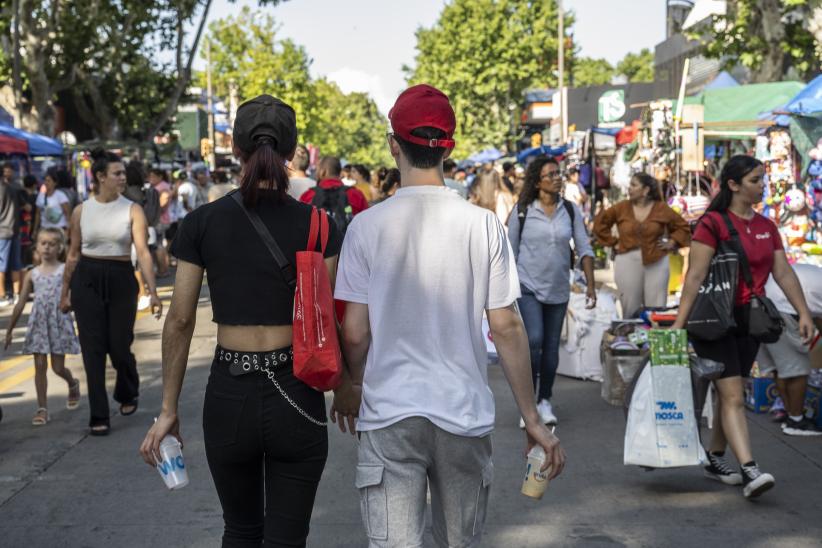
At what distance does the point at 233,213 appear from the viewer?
137 inches

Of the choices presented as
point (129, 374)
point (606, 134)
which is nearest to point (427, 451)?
point (129, 374)

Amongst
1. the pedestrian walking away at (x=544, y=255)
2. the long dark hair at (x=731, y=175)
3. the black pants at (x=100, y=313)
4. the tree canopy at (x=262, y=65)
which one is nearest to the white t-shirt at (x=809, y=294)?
the pedestrian walking away at (x=544, y=255)

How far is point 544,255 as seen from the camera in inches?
297

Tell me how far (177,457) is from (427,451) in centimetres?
89

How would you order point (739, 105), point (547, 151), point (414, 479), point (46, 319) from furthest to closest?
point (547, 151)
point (739, 105)
point (46, 319)
point (414, 479)

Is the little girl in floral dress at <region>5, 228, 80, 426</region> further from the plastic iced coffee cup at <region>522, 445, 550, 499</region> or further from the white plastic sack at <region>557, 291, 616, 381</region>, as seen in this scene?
the plastic iced coffee cup at <region>522, 445, 550, 499</region>

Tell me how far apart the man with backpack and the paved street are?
2.76 meters

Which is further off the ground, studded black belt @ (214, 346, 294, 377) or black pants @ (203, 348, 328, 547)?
studded black belt @ (214, 346, 294, 377)

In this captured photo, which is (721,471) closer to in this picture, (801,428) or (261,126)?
(801,428)

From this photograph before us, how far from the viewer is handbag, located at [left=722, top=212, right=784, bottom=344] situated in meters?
5.90

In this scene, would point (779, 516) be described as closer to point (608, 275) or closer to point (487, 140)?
point (608, 275)

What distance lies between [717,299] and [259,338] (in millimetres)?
3126

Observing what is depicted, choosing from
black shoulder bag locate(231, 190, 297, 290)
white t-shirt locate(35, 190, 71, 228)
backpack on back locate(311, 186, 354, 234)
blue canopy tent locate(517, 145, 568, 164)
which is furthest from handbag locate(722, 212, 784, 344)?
blue canopy tent locate(517, 145, 568, 164)

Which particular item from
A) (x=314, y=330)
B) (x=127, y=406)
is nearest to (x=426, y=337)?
(x=314, y=330)
